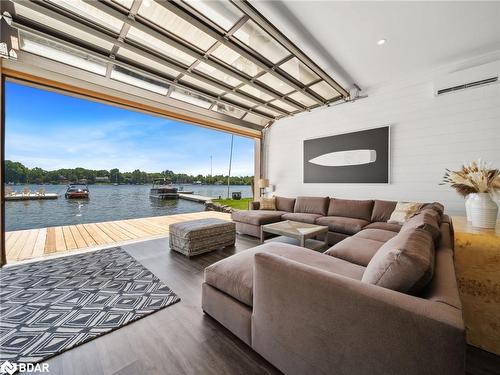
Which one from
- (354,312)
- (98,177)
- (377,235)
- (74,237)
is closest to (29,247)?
(74,237)

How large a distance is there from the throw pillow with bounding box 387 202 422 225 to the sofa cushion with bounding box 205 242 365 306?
2.10m

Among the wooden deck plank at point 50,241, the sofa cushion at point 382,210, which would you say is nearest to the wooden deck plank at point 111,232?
the wooden deck plank at point 50,241

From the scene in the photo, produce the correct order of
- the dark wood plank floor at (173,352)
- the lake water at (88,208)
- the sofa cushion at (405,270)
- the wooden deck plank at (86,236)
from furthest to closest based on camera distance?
the lake water at (88,208), the wooden deck plank at (86,236), the dark wood plank floor at (173,352), the sofa cushion at (405,270)

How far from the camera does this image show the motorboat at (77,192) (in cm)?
740

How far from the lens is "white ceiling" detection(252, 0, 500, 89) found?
2025 millimetres

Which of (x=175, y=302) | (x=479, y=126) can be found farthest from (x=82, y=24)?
(x=479, y=126)

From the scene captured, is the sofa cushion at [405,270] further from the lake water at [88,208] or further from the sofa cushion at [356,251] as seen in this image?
the lake water at [88,208]

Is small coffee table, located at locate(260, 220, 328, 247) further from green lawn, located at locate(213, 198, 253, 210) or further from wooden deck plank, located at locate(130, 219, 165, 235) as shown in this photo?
green lawn, located at locate(213, 198, 253, 210)

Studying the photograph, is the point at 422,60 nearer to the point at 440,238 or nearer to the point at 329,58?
the point at 329,58

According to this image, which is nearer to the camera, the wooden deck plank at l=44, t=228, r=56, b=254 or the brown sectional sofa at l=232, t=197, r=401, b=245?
the wooden deck plank at l=44, t=228, r=56, b=254

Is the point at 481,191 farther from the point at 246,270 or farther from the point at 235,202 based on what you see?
the point at 235,202

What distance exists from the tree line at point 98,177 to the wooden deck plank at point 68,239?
1.22 metres

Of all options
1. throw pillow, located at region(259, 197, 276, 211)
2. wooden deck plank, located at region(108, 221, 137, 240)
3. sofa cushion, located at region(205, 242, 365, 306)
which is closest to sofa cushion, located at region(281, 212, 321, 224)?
throw pillow, located at region(259, 197, 276, 211)

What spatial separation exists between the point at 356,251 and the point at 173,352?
69.7 inches
